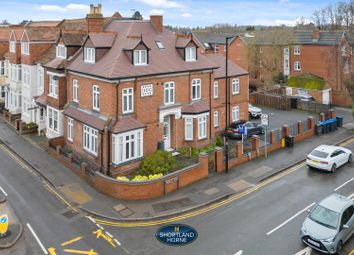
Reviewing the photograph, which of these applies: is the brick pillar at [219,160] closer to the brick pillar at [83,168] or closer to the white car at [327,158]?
the white car at [327,158]

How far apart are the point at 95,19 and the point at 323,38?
127 ft

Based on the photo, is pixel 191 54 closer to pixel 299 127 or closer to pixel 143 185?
pixel 299 127

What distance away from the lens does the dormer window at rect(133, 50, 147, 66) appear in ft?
78.2

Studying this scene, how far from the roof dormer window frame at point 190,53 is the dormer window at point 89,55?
7.09 meters

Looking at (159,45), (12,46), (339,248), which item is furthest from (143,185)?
(12,46)

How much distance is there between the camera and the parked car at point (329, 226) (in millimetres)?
14055

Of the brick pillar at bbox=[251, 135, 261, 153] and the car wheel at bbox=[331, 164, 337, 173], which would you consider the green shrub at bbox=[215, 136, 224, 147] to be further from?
the car wheel at bbox=[331, 164, 337, 173]

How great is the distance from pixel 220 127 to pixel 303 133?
24.2 ft

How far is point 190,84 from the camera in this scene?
27.2 m

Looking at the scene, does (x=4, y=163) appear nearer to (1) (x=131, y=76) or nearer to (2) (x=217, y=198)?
(1) (x=131, y=76)

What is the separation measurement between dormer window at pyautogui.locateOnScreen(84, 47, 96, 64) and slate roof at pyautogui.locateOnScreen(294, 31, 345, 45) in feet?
130

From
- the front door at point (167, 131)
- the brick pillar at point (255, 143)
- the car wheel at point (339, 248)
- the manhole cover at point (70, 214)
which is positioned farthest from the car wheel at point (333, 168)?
the manhole cover at point (70, 214)

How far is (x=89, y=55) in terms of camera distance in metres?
25.2

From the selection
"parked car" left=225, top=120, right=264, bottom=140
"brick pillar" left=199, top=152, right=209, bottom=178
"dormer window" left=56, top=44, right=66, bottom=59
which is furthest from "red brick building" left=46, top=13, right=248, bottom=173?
"brick pillar" left=199, top=152, right=209, bottom=178
